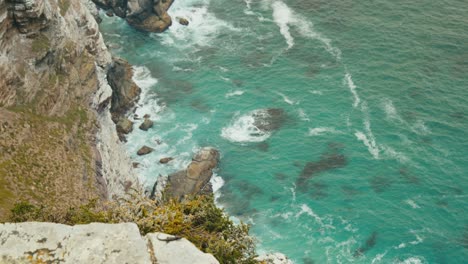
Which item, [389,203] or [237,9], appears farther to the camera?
[237,9]

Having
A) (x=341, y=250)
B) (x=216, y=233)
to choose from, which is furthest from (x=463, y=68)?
(x=216, y=233)

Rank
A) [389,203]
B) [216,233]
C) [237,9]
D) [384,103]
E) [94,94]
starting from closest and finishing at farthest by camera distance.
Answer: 1. [216,233]
2. [94,94]
3. [389,203]
4. [384,103]
5. [237,9]

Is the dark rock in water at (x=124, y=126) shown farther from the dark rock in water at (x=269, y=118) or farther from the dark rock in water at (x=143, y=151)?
the dark rock in water at (x=269, y=118)

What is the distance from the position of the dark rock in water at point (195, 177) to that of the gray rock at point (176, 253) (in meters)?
A: 57.8

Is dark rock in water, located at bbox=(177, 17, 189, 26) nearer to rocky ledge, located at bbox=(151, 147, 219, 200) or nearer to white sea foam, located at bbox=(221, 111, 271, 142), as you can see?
white sea foam, located at bbox=(221, 111, 271, 142)

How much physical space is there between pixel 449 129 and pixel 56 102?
217ft

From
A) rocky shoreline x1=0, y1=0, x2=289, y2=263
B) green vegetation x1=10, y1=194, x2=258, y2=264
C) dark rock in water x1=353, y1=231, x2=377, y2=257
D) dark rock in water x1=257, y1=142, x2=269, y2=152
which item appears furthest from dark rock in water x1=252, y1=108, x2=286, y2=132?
green vegetation x1=10, y1=194, x2=258, y2=264

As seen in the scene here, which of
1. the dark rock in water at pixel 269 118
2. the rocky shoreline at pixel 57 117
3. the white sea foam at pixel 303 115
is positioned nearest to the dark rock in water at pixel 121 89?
the rocky shoreline at pixel 57 117

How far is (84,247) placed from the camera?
90.0 feet

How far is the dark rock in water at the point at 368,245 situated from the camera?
271 ft

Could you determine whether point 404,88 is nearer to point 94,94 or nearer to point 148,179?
point 148,179

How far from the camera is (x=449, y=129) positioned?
100312 millimetres

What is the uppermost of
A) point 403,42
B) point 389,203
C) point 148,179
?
point 403,42

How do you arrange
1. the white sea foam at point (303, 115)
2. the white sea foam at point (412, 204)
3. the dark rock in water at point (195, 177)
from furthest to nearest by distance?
the white sea foam at point (303, 115), the dark rock in water at point (195, 177), the white sea foam at point (412, 204)
